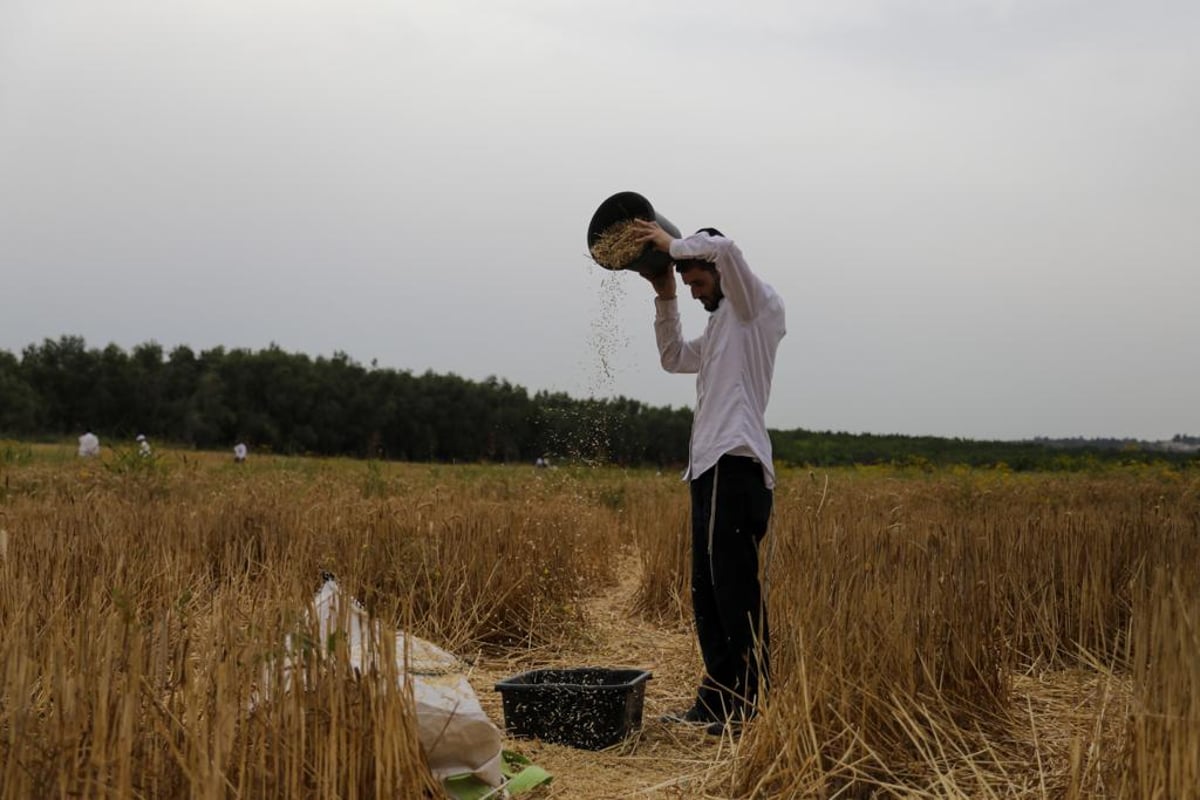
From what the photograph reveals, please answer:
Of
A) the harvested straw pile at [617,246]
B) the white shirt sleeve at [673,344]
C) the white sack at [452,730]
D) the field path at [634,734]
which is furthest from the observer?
the white shirt sleeve at [673,344]

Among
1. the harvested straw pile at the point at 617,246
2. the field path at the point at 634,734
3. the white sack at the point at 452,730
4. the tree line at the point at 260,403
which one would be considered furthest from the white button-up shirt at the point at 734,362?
the tree line at the point at 260,403

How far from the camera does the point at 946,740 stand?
9.96 feet

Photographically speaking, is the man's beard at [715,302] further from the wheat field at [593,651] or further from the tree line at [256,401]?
the tree line at [256,401]

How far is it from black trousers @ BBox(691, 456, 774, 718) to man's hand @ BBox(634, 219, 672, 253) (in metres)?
0.78

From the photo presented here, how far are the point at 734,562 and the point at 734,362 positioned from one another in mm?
700

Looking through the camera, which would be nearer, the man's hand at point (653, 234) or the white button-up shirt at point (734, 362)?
the white button-up shirt at point (734, 362)

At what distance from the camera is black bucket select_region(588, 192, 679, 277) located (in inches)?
154

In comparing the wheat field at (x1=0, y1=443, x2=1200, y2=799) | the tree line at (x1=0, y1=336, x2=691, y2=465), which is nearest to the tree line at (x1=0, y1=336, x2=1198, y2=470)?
the tree line at (x1=0, y1=336, x2=691, y2=465)

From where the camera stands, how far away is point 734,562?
11.8ft

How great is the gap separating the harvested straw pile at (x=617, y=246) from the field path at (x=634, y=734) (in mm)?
1606

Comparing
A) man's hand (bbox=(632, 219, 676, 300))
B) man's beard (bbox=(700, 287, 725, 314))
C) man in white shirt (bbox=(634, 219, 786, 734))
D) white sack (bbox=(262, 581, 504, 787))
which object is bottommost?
white sack (bbox=(262, 581, 504, 787))

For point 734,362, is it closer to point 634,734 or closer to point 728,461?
point 728,461

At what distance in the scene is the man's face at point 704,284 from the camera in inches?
147

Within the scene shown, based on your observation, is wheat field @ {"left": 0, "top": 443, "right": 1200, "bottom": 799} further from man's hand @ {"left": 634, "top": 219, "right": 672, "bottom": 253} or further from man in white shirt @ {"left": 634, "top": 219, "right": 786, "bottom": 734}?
man's hand @ {"left": 634, "top": 219, "right": 672, "bottom": 253}
